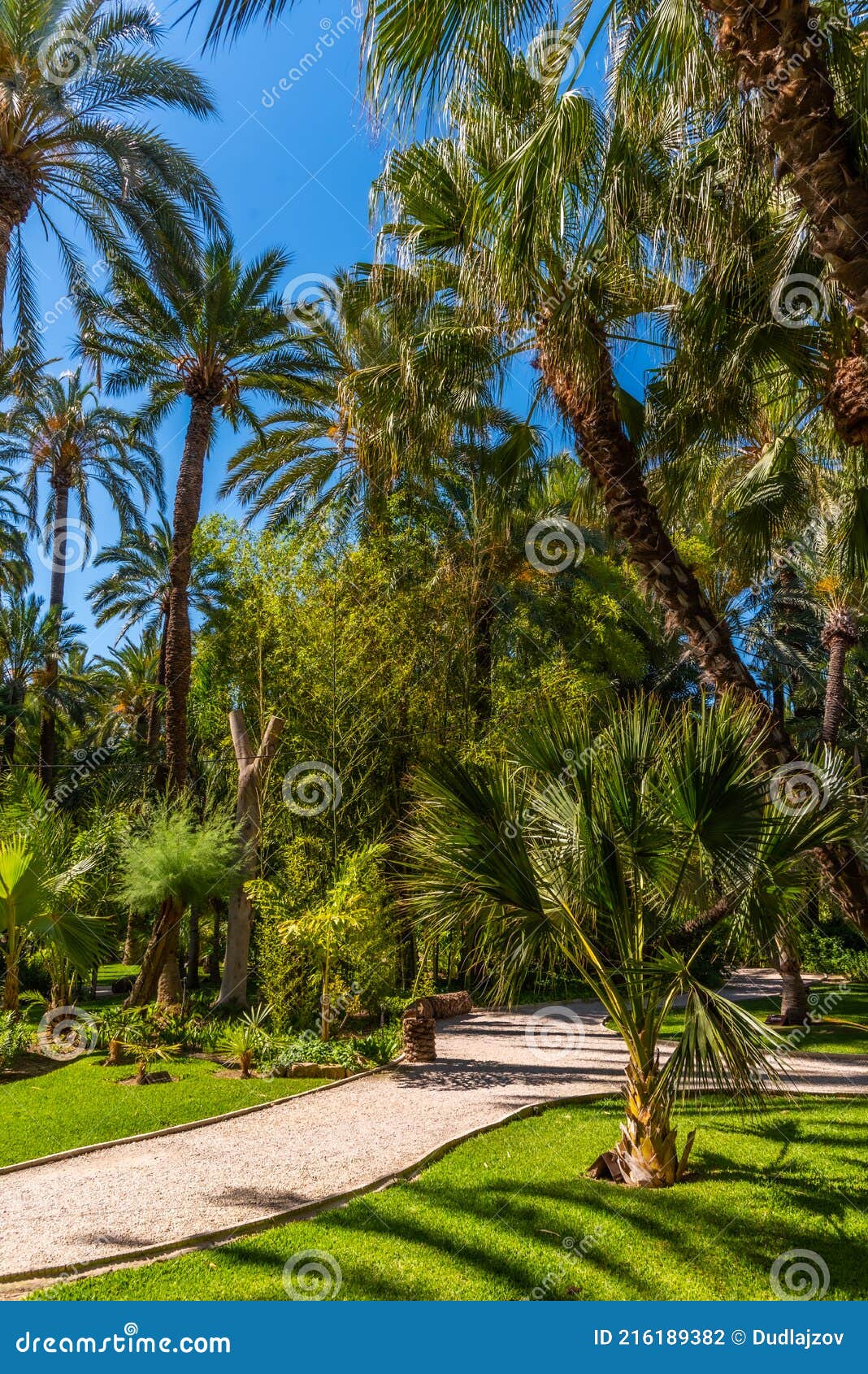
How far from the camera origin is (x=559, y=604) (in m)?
19.7

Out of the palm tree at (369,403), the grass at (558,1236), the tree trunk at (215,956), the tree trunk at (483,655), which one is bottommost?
the tree trunk at (215,956)

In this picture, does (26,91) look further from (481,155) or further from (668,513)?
(668,513)

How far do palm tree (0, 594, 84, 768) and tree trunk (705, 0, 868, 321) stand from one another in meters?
21.9

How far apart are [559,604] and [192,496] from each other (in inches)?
341

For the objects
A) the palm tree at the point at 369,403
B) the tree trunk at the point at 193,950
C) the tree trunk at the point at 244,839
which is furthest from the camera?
the tree trunk at the point at 193,950

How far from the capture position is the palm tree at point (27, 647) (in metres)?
23.0

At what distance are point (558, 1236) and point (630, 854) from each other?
7.63 ft

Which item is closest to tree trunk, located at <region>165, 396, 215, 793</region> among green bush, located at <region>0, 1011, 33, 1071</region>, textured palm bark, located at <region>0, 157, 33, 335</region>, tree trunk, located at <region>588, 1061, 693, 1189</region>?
green bush, located at <region>0, 1011, 33, 1071</region>

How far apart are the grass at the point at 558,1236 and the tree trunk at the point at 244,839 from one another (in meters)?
6.79

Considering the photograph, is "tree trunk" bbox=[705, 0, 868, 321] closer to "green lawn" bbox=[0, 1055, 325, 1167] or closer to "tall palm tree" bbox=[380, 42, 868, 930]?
"tall palm tree" bbox=[380, 42, 868, 930]

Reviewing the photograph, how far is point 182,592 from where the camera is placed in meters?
14.4

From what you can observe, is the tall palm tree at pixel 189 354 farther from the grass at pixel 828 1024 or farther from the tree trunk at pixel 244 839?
the grass at pixel 828 1024

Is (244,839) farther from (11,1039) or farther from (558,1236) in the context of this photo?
(558,1236)

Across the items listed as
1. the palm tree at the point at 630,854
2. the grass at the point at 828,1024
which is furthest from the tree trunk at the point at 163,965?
the palm tree at the point at 630,854
